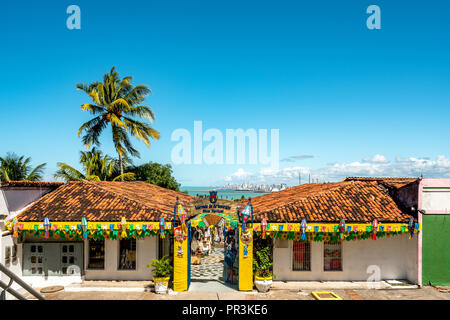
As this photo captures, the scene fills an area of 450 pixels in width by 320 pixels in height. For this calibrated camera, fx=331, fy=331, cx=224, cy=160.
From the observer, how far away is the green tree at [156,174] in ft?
114

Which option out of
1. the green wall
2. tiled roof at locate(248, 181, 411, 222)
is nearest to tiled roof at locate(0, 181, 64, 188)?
tiled roof at locate(248, 181, 411, 222)

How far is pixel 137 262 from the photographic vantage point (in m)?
15.9

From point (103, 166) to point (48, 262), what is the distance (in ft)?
41.3

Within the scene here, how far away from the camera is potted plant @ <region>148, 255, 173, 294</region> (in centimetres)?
1425

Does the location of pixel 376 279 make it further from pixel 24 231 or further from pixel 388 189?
pixel 24 231

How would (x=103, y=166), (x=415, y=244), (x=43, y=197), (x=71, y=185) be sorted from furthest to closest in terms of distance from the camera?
(x=103, y=166), (x=71, y=185), (x=43, y=197), (x=415, y=244)

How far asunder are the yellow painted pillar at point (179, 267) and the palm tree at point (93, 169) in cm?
1375

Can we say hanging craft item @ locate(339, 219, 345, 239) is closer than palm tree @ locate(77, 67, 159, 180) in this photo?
Yes

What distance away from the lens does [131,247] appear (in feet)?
52.6

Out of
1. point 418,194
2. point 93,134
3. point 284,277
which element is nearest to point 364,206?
point 418,194

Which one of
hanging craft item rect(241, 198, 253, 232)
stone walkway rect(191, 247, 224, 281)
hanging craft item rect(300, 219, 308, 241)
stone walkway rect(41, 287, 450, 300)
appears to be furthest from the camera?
stone walkway rect(191, 247, 224, 281)

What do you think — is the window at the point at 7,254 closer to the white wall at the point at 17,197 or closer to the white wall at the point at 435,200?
the white wall at the point at 17,197

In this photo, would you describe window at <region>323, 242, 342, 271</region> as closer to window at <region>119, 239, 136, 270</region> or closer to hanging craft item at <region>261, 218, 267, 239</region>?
hanging craft item at <region>261, 218, 267, 239</region>

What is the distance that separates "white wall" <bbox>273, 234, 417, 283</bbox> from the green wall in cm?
66
